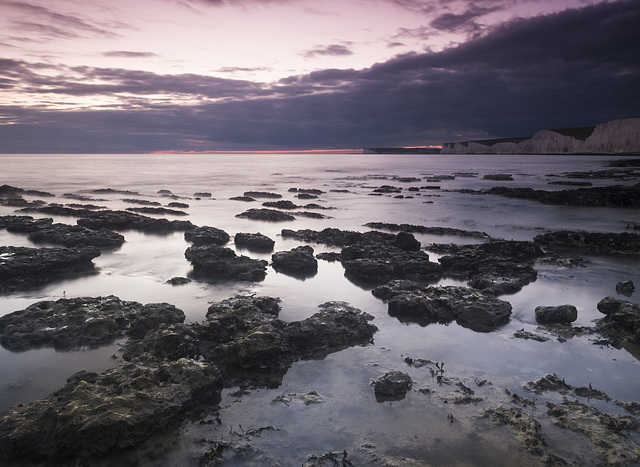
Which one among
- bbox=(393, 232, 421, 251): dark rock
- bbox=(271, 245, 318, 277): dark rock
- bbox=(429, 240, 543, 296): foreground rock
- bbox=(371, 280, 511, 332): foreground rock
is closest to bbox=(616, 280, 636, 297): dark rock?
bbox=(429, 240, 543, 296): foreground rock

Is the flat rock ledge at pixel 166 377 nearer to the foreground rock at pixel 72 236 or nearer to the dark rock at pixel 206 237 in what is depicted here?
the dark rock at pixel 206 237

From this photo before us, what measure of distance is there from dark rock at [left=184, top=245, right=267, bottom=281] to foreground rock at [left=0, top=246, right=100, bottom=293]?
2871 millimetres

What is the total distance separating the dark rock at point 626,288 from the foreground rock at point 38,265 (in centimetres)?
1325

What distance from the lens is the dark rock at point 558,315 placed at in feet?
24.0

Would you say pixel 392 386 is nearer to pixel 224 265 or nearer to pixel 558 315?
pixel 558 315

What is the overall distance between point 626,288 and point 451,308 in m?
4.77

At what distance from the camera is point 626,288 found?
921cm

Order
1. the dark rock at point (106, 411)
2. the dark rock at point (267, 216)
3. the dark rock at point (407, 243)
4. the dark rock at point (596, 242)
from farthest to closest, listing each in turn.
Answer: the dark rock at point (267, 216)
the dark rock at point (596, 242)
the dark rock at point (407, 243)
the dark rock at point (106, 411)

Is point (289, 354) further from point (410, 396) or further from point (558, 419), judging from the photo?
point (558, 419)

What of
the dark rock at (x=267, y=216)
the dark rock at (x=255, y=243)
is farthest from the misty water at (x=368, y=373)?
the dark rock at (x=267, y=216)

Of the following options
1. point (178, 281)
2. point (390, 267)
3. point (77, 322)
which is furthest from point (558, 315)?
point (77, 322)

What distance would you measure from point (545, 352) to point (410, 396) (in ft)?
8.71

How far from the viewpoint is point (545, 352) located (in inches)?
246

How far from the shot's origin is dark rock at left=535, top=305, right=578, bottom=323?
7.32m
